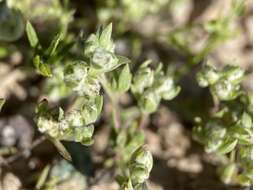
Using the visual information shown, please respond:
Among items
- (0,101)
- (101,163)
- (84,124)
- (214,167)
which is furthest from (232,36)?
(0,101)

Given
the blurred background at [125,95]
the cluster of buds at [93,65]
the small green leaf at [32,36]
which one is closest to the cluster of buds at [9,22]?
the blurred background at [125,95]

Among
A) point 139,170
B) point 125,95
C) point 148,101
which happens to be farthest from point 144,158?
point 125,95

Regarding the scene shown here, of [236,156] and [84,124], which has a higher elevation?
[84,124]

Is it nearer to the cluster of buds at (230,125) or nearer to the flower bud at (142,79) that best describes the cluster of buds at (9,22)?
the flower bud at (142,79)

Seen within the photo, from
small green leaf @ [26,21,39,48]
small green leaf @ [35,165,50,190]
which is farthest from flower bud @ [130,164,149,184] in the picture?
small green leaf @ [26,21,39,48]

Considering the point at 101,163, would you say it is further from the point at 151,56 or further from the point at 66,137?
the point at 151,56

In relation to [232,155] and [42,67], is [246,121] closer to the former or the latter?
[232,155]
